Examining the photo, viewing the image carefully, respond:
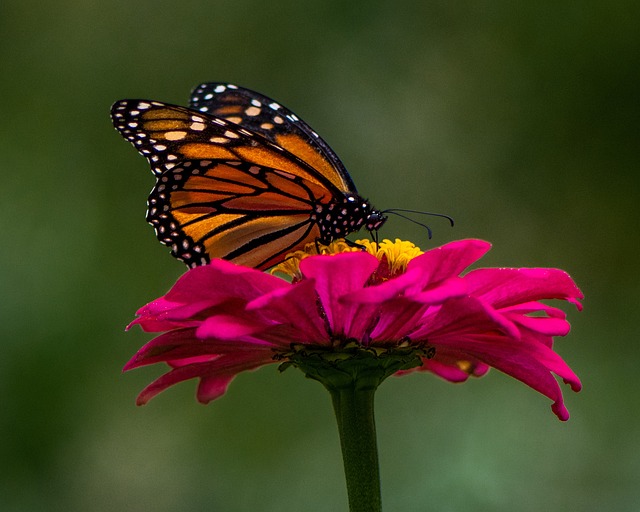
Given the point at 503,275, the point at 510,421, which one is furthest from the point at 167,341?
the point at 510,421

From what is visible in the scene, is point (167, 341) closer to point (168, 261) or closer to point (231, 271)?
point (231, 271)

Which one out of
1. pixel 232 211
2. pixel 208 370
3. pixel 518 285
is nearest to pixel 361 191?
pixel 232 211

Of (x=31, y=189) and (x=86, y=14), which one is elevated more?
(x=86, y=14)

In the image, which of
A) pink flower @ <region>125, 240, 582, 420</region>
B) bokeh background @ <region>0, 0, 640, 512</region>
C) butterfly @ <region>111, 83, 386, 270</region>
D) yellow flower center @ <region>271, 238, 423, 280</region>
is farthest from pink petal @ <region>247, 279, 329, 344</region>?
bokeh background @ <region>0, 0, 640, 512</region>

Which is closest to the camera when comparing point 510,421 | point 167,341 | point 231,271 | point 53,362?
point 231,271

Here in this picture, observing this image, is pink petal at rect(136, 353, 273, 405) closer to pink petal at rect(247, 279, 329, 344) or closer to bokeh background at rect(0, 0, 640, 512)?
pink petal at rect(247, 279, 329, 344)

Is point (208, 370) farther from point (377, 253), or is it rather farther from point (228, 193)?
point (228, 193)
